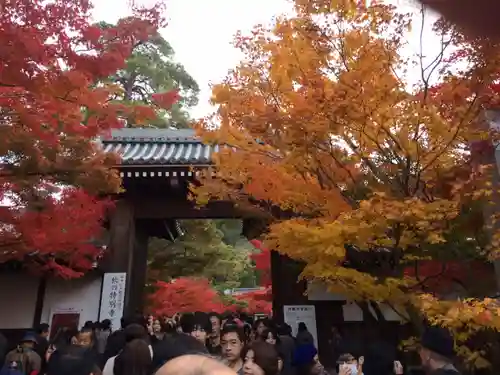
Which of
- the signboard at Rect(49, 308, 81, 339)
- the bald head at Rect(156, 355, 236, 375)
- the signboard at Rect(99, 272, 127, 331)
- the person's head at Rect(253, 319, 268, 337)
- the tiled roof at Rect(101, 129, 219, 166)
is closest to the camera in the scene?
the bald head at Rect(156, 355, 236, 375)

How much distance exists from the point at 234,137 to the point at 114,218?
5.21 m

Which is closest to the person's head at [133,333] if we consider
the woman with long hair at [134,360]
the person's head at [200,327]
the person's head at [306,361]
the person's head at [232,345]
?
the woman with long hair at [134,360]

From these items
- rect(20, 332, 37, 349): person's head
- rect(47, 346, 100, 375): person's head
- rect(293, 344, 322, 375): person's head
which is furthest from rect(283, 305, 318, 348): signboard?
rect(47, 346, 100, 375): person's head

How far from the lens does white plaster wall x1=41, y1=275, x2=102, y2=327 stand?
11039mm

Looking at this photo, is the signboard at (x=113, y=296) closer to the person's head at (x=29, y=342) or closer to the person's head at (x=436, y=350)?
the person's head at (x=29, y=342)

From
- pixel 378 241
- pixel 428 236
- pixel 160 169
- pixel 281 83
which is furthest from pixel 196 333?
pixel 160 169

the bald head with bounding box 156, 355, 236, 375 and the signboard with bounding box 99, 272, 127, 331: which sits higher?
the signboard with bounding box 99, 272, 127, 331

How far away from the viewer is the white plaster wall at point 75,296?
1104 cm

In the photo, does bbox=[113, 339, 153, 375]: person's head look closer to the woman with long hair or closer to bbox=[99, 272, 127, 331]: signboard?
the woman with long hair

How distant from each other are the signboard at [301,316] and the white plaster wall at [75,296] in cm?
493

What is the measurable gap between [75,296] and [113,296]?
1.35 metres

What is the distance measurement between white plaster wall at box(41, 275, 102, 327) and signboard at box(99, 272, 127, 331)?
1.76 ft

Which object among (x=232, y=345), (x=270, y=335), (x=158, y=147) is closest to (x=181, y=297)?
(x=158, y=147)

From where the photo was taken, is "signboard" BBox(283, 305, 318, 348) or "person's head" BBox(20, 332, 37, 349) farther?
"signboard" BBox(283, 305, 318, 348)
